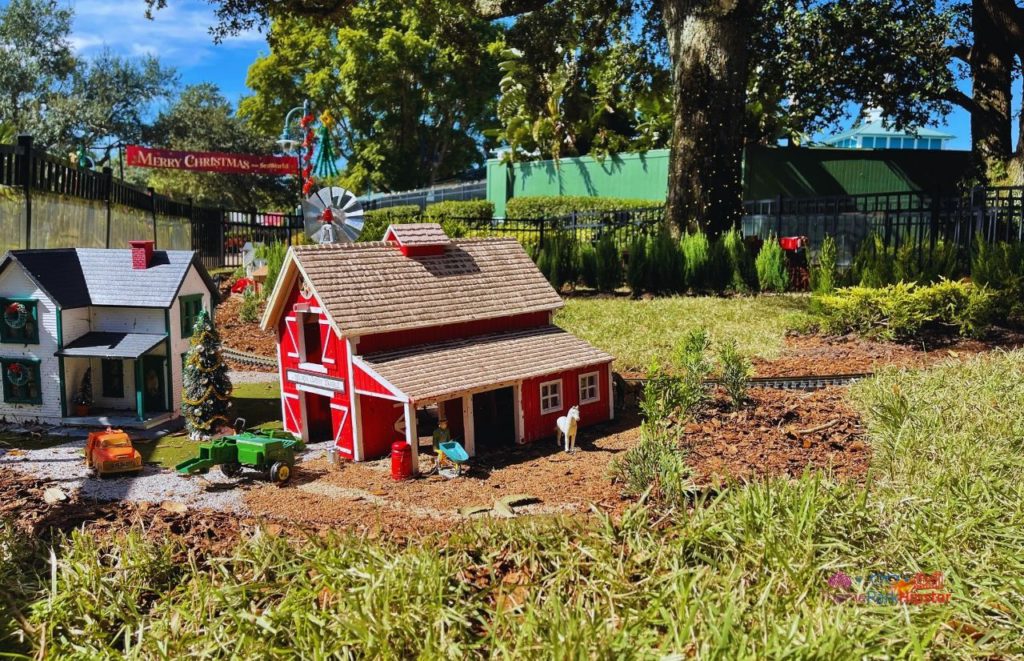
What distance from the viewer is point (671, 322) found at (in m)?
17.4

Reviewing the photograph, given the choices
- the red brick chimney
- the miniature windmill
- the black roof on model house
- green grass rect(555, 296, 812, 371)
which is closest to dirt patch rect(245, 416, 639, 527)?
green grass rect(555, 296, 812, 371)

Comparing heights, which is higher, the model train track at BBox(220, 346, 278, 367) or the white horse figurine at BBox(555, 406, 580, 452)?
the model train track at BBox(220, 346, 278, 367)

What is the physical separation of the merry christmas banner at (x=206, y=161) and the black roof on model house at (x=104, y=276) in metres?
19.9

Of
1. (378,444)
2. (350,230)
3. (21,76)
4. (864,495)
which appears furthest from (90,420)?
(21,76)

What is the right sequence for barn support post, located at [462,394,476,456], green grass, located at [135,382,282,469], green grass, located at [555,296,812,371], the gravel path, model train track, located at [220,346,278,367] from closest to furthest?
the gravel path → barn support post, located at [462,394,476,456] → green grass, located at [135,382,282,469] → green grass, located at [555,296,812,371] → model train track, located at [220,346,278,367]

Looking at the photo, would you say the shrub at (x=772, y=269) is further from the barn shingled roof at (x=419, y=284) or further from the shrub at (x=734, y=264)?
the barn shingled roof at (x=419, y=284)

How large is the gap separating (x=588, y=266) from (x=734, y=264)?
366 centimetres

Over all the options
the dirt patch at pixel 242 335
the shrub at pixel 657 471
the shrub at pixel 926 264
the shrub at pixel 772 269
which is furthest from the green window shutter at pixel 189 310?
the shrub at pixel 772 269

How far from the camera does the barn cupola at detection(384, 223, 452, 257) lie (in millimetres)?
13180

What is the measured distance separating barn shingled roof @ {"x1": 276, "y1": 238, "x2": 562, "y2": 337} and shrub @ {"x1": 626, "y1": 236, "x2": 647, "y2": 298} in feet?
22.4

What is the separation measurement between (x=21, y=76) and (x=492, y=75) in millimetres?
29719

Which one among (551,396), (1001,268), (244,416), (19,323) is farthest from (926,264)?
(19,323)

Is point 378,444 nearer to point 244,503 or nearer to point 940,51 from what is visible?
point 244,503

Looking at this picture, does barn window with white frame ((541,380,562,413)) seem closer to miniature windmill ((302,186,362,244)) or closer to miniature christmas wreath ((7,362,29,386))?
miniature windmill ((302,186,362,244))
